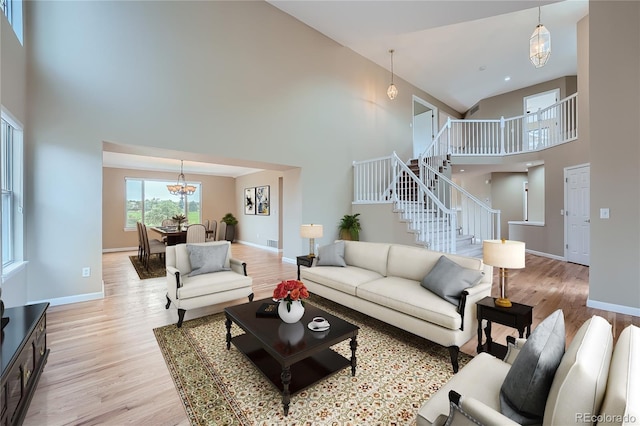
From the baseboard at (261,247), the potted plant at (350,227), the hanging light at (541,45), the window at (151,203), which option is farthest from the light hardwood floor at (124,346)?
the window at (151,203)

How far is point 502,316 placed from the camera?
2201 mm

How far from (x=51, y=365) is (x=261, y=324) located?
185 cm

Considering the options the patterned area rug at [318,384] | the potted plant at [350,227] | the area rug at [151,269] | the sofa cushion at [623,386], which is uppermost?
the potted plant at [350,227]

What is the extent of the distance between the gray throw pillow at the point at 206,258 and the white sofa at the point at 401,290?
114cm

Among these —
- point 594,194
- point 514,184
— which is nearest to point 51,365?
point 594,194

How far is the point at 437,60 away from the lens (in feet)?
23.8

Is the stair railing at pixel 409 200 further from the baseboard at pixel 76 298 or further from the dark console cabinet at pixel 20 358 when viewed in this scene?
the baseboard at pixel 76 298

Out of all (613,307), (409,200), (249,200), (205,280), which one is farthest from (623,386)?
(249,200)

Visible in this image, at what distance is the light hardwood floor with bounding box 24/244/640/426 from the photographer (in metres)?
1.82

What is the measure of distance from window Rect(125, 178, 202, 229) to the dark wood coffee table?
826cm

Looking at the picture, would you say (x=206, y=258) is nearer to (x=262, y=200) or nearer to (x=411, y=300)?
(x=411, y=300)

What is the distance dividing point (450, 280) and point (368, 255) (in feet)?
4.24

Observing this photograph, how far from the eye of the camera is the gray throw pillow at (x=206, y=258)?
3.50 metres

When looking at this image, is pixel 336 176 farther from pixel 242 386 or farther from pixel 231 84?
pixel 242 386
